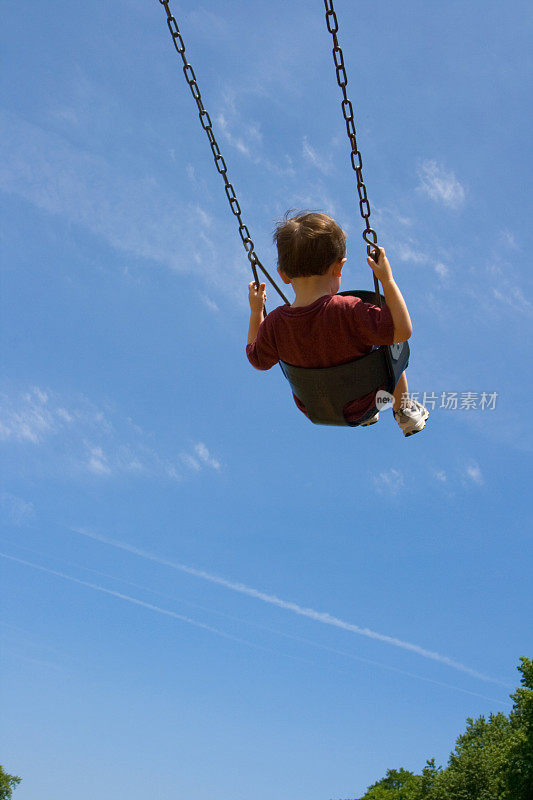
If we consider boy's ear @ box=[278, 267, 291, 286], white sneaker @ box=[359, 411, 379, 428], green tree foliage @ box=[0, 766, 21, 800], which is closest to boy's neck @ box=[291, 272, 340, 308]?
boy's ear @ box=[278, 267, 291, 286]

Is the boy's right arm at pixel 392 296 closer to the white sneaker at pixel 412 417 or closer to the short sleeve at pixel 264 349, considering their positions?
the short sleeve at pixel 264 349

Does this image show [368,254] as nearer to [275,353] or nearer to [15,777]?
[275,353]

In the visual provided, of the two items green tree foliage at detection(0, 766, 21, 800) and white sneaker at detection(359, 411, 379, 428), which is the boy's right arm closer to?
white sneaker at detection(359, 411, 379, 428)

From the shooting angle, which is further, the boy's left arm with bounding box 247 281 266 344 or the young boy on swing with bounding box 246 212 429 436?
the boy's left arm with bounding box 247 281 266 344

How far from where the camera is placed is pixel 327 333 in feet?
14.2

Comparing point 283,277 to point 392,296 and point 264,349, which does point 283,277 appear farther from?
point 392,296

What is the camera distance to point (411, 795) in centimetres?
3306

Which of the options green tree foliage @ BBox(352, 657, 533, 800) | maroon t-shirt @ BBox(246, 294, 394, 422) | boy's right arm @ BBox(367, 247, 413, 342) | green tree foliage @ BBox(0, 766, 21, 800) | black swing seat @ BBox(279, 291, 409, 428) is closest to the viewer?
boy's right arm @ BBox(367, 247, 413, 342)

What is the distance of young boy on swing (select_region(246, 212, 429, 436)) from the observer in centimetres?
414

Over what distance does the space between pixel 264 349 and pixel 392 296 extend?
1.02 meters

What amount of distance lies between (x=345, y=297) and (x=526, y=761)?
2117 cm

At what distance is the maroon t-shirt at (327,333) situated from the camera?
13.8ft

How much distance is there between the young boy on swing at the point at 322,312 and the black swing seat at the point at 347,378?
53 millimetres

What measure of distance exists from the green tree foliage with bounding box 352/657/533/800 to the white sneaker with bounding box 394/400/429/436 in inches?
768
